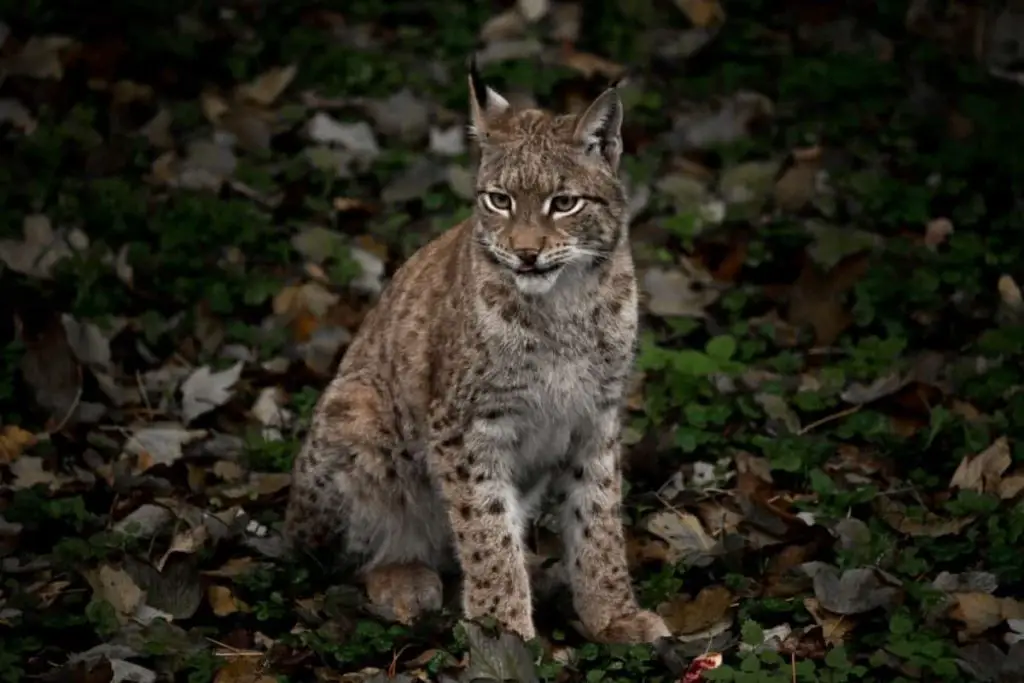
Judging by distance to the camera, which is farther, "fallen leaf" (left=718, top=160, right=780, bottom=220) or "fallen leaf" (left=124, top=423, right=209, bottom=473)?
"fallen leaf" (left=718, top=160, right=780, bottom=220)

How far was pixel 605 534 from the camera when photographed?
17.4ft

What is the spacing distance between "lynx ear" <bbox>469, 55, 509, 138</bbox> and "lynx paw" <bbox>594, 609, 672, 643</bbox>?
1560 millimetres

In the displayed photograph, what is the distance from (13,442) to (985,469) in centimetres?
341

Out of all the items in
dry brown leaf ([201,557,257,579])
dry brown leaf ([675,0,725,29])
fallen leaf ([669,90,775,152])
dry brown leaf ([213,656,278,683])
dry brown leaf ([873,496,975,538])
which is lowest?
dry brown leaf ([201,557,257,579])

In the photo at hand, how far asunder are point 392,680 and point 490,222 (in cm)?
139

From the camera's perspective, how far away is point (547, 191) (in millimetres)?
5020

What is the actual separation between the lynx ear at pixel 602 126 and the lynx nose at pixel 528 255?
41 centimetres

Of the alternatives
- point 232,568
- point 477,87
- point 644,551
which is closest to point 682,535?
point 644,551

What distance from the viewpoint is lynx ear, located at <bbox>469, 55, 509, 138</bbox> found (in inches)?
205

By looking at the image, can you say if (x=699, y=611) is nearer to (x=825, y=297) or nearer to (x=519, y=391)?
(x=519, y=391)

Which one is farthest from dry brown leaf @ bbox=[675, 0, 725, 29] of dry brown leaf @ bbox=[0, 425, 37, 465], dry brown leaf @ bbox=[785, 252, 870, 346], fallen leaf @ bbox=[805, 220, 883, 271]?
dry brown leaf @ bbox=[0, 425, 37, 465]

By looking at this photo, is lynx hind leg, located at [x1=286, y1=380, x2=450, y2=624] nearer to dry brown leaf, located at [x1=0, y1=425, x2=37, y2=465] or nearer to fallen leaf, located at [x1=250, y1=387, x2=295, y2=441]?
fallen leaf, located at [x1=250, y1=387, x2=295, y2=441]

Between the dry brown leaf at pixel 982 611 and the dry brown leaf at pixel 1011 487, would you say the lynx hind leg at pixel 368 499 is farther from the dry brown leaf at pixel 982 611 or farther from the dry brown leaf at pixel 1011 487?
the dry brown leaf at pixel 1011 487

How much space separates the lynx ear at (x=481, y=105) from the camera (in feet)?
17.1
